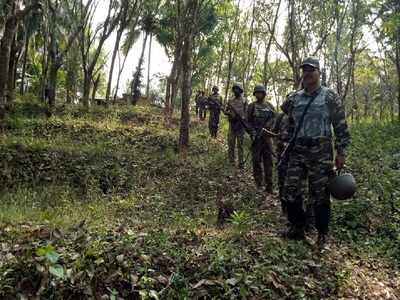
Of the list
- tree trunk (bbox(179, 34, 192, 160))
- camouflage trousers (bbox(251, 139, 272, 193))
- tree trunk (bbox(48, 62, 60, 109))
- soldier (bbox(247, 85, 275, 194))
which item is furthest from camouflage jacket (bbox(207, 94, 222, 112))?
camouflage trousers (bbox(251, 139, 272, 193))

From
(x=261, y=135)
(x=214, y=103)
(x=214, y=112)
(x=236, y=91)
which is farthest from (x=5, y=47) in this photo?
(x=214, y=112)

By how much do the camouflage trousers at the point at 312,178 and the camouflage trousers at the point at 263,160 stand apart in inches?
122

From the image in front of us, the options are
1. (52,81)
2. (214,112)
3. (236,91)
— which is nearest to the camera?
(236,91)

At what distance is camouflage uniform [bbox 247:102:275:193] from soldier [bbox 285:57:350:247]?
3.16m

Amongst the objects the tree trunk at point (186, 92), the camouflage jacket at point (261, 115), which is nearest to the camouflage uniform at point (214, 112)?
the tree trunk at point (186, 92)

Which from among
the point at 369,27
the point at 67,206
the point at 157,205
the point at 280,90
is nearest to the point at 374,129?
the point at 369,27

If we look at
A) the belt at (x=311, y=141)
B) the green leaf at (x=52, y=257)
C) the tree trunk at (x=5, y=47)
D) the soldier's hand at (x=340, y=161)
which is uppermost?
the tree trunk at (x=5, y=47)

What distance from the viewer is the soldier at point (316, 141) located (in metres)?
5.30

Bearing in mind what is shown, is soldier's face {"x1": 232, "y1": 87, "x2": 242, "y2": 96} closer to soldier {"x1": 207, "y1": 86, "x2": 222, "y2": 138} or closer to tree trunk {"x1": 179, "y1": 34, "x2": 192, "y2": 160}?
tree trunk {"x1": 179, "y1": 34, "x2": 192, "y2": 160}

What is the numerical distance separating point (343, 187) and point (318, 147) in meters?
0.55

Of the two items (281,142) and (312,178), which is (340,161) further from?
(281,142)

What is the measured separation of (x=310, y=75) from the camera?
5328mm

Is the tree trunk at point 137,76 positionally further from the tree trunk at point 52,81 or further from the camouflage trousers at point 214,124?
the camouflage trousers at point 214,124

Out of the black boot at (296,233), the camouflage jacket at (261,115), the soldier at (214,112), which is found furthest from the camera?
the soldier at (214,112)
